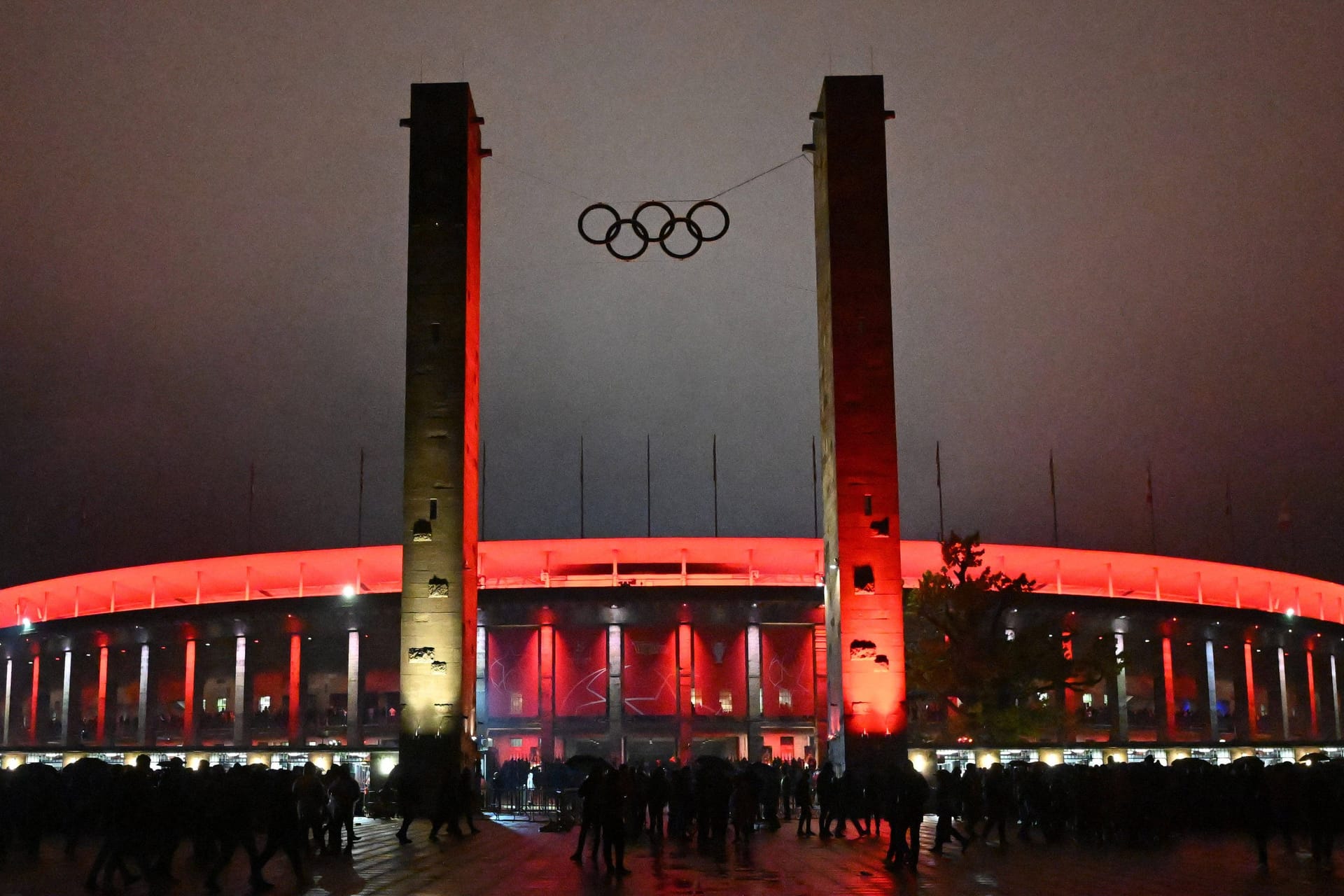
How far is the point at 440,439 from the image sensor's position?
40.5m

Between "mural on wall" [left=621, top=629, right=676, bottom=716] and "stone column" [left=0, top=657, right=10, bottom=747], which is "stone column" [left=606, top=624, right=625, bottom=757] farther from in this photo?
"stone column" [left=0, top=657, right=10, bottom=747]

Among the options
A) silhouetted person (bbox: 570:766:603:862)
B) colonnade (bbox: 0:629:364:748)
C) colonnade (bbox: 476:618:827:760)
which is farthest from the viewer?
colonnade (bbox: 0:629:364:748)

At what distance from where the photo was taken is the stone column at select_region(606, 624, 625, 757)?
60.2 metres

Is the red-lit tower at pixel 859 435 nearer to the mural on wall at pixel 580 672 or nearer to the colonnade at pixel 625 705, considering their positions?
the colonnade at pixel 625 705

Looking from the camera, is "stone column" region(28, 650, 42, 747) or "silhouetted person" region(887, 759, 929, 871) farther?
"stone column" region(28, 650, 42, 747)

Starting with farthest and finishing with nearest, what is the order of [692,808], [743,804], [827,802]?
[827,802]
[692,808]
[743,804]

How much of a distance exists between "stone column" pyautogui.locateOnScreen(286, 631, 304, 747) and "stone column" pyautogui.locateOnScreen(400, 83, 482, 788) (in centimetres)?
2554

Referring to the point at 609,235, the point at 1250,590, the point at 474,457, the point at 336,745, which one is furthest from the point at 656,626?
the point at 1250,590

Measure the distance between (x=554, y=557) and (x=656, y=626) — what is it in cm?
670

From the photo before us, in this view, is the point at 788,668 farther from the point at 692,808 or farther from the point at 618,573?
the point at 692,808

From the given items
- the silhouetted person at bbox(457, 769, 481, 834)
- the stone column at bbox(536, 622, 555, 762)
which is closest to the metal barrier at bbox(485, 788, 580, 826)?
the silhouetted person at bbox(457, 769, 481, 834)

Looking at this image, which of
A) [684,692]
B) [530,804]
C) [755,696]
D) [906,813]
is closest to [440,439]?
[530,804]

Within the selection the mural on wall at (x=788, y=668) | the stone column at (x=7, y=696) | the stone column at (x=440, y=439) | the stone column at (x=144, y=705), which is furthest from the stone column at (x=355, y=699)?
the stone column at (x=7, y=696)

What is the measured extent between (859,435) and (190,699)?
40.3 m
